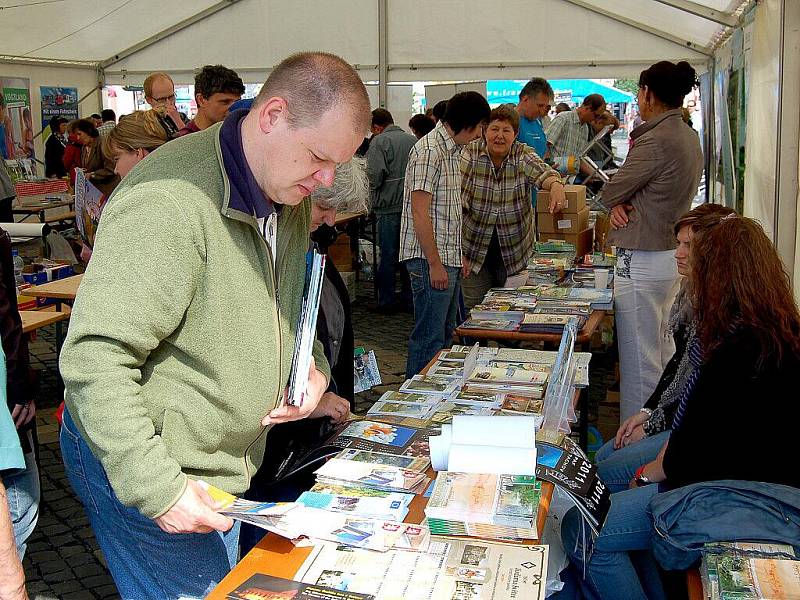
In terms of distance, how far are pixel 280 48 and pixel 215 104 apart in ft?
23.9

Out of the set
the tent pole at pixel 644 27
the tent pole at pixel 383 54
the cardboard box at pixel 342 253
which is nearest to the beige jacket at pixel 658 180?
the cardboard box at pixel 342 253

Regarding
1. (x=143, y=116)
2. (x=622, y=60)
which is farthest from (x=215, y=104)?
(x=622, y=60)

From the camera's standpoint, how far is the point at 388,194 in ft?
23.2

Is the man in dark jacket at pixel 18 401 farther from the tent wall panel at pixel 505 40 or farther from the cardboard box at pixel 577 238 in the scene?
the tent wall panel at pixel 505 40

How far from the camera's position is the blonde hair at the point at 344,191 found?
2256 mm

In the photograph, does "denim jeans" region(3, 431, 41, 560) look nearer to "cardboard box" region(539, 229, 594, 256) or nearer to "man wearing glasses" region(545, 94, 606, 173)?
"cardboard box" region(539, 229, 594, 256)

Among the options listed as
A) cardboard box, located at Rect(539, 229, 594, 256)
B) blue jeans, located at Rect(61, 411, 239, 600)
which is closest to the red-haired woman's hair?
blue jeans, located at Rect(61, 411, 239, 600)

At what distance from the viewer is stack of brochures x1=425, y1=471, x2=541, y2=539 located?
63.5 inches

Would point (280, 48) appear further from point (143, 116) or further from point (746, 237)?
point (746, 237)

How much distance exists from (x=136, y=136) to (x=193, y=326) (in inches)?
77.5

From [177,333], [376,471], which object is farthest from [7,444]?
[376,471]

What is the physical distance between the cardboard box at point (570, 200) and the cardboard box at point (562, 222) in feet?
0.12

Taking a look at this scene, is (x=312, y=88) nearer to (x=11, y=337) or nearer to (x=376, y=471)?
(x=376, y=471)

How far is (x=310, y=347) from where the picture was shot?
5.41ft
